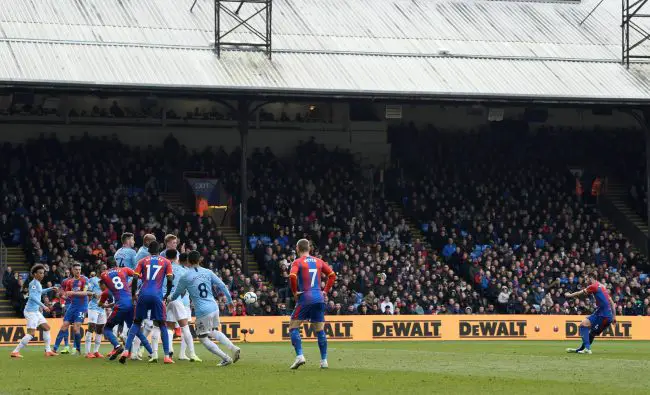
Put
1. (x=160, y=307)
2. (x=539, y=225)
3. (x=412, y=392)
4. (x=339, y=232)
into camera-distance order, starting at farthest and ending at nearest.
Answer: (x=539, y=225)
(x=339, y=232)
(x=160, y=307)
(x=412, y=392)

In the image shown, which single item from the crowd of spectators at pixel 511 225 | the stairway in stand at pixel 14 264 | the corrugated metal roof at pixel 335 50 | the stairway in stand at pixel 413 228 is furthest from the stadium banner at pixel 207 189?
the stairway in stand at pixel 14 264

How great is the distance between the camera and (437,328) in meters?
38.0

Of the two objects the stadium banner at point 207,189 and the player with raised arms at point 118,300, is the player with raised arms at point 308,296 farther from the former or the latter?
the stadium banner at point 207,189

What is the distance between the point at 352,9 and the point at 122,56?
12.0m

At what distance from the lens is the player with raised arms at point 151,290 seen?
2041 cm

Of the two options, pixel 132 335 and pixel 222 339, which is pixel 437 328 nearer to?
pixel 132 335

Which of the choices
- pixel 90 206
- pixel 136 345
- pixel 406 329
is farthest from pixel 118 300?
pixel 90 206

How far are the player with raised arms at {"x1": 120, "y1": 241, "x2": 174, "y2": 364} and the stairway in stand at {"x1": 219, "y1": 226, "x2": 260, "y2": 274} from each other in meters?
20.7

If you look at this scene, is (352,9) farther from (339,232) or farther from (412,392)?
(412,392)

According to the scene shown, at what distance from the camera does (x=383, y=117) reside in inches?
1984

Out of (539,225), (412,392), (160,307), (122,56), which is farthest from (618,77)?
(412,392)

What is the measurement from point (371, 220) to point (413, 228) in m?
2.25

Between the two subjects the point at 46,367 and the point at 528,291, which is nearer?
the point at 46,367

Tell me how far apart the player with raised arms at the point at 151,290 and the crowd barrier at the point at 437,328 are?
14.5 meters
